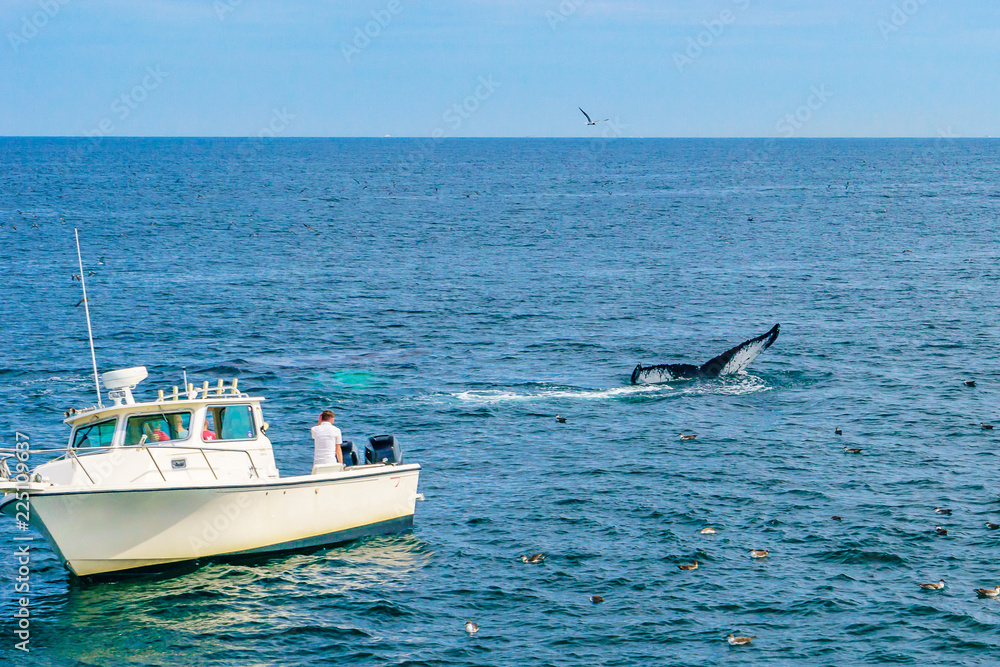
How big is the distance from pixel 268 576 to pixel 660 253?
6642 centimetres

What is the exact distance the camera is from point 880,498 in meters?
28.6

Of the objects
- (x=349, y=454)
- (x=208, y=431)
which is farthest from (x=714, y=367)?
(x=208, y=431)

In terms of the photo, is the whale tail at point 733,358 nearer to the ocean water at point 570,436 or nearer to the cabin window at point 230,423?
the ocean water at point 570,436

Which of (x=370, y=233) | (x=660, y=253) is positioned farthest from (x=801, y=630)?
(x=370, y=233)

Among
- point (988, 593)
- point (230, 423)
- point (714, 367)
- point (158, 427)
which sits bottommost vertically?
point (988, 593)

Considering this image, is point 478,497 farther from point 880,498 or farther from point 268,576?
point 880,498

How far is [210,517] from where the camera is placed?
76.3ft

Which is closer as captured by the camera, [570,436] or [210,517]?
[210,517]

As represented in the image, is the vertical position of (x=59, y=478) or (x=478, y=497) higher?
(x=59, y=478)

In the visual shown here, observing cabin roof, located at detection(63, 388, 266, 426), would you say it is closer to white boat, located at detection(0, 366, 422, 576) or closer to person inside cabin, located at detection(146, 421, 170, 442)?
white boat, located at detection(0, 366, 422, 576)

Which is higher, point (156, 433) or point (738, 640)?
point (156, 433)

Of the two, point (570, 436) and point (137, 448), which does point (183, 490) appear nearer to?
point (137, 448)

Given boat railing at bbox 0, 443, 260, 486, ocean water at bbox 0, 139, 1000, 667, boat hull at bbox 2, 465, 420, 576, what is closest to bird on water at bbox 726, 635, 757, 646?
ocean water at bbox 0, 139, 1000, 667

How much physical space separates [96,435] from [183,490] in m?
2.78
